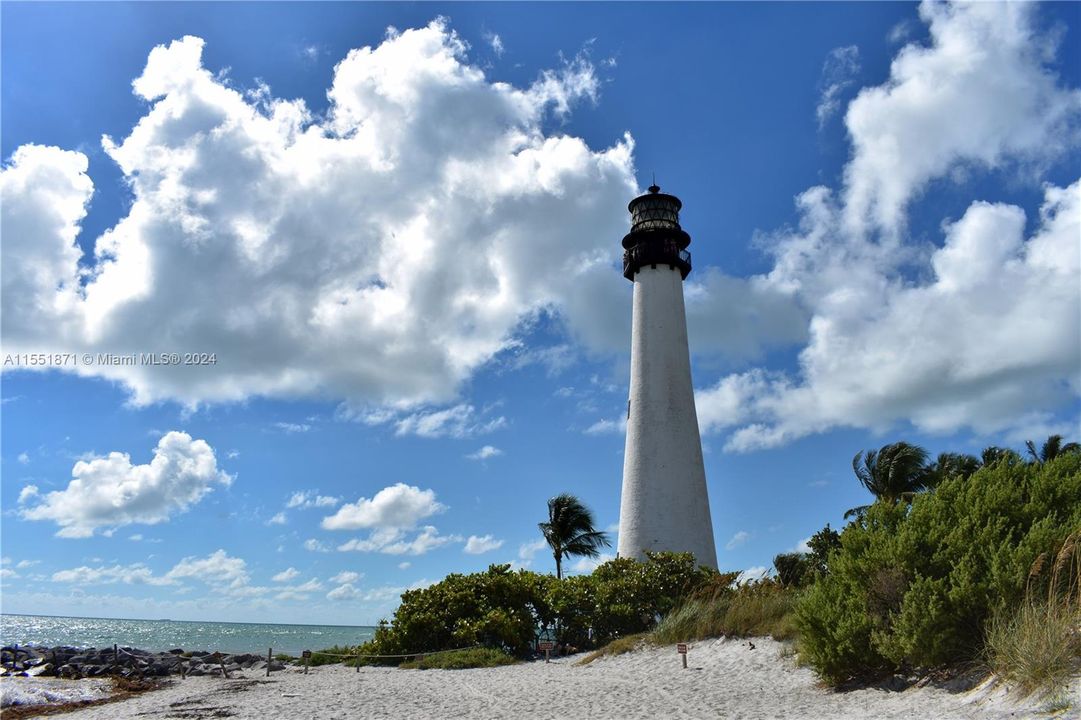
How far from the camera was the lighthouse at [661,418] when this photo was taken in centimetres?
Answer: 2247

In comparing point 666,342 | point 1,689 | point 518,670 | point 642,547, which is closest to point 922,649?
point 518,670

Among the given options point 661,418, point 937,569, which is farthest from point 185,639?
point 937,569

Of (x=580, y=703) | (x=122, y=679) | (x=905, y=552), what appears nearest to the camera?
(x=905, y=552)

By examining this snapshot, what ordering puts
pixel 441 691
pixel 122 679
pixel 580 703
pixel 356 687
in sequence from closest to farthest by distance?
1. pixel 580 703
2. pixel 441 691
3. pixel 356 687
4. pixel 122 679

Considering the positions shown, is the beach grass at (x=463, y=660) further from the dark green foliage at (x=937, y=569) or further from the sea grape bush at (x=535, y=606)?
the dark green foliage at (x=937, y=569)

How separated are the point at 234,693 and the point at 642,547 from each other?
1207 centimetres

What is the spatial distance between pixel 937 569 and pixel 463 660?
12.5 m

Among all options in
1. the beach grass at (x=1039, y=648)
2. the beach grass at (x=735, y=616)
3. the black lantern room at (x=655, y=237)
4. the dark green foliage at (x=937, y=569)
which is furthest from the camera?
the black lantern room at (x=655, y=237)

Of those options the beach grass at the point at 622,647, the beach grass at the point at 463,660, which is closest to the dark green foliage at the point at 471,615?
the beach grass at the point at 463,660

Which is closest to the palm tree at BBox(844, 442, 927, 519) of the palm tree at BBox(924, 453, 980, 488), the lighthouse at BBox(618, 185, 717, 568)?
the palm tree at BBox(924, 453, 980, 488)

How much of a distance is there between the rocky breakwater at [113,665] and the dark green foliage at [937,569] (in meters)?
18.2

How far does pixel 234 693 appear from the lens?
16266mm

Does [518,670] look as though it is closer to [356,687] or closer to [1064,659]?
[356,687]

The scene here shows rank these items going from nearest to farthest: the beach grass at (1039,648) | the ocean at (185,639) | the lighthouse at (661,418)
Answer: the beach grass at (1039,648), the lighthouse at (661,418), the ocean at (185,639)
